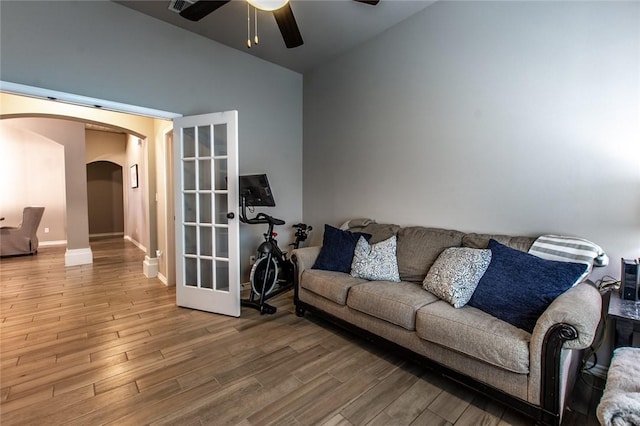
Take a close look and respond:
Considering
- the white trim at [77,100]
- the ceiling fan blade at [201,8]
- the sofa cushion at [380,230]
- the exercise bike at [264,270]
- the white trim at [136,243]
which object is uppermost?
the ceiling fan blade at [201,8]

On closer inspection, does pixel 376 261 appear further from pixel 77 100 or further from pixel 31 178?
pixel 31 178

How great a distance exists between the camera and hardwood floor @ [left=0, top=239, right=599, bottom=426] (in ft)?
5.63

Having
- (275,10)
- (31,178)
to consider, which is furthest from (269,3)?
(31,178)

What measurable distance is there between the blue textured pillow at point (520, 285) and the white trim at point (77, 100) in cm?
344

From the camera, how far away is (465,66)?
8.86 feet

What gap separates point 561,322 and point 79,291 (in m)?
4.99

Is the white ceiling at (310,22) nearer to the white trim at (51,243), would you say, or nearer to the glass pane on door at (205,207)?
the glass pane on door at (205,207)

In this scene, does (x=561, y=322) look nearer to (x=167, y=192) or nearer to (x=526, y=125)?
(x=526, y=125)

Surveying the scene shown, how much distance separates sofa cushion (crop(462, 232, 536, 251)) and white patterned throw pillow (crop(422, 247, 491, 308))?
224 mm

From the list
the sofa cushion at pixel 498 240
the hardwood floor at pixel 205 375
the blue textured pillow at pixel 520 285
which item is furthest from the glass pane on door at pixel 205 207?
the blue textured pillow at pixel 520 285

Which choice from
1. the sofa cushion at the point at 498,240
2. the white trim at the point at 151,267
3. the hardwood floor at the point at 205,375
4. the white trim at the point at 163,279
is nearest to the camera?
the hardwood floor at the point at 205,375

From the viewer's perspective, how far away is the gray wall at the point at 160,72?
8.12ft

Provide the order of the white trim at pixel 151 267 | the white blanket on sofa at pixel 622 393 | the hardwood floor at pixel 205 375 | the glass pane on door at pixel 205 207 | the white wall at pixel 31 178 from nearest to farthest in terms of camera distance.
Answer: the white blanket on sofa at pixel 622 393 < the hardwood floor at pixel 205 375 < the glass pane on door at pixel 205 207 < the white trim at pixel 151 267 < the white wall at pixel 31 178

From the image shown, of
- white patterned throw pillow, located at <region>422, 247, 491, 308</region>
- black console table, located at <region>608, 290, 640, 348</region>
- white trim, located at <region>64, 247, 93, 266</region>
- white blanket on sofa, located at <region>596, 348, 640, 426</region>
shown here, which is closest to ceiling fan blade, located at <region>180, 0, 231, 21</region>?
white patterned throw pillow, located at <region>422, 247, 491, 308</region>
